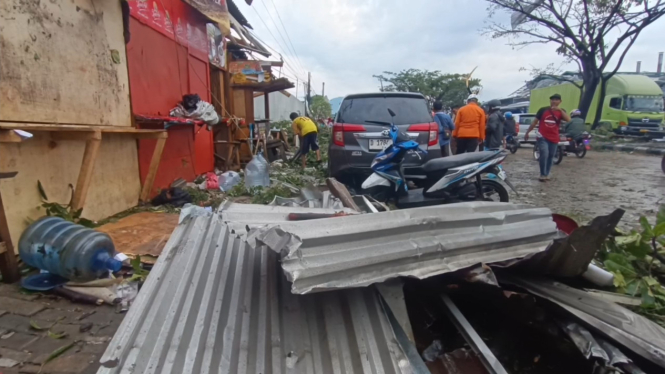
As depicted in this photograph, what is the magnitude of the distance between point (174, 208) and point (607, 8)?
20.8 meters

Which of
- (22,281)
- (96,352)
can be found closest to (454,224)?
(96,352)

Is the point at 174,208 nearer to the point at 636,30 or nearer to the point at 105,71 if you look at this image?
the point at 105,71

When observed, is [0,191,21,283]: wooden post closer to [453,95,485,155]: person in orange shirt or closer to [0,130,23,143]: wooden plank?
[0,130,23,143]: wooden plank

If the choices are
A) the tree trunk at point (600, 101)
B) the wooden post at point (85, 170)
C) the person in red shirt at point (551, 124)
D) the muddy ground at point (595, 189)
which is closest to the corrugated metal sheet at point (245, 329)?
the wooden post at point (85, 170)

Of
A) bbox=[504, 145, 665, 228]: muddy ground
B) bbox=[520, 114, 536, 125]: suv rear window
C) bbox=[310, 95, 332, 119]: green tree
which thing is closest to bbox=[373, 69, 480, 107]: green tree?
bbox=[310, 95, 332, 119]: green tree

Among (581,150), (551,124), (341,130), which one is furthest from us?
(581,150)

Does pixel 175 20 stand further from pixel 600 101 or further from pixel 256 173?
pixel 600 101

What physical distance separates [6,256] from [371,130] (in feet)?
14.7

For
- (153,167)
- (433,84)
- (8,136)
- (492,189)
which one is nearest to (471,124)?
(492,189)

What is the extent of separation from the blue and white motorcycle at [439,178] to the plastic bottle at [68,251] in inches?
114

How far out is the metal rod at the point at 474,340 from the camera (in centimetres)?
151

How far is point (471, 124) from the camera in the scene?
24.1 ft

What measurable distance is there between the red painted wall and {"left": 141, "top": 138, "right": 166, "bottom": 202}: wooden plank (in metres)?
0.22

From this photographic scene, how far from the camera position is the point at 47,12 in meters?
3.67
